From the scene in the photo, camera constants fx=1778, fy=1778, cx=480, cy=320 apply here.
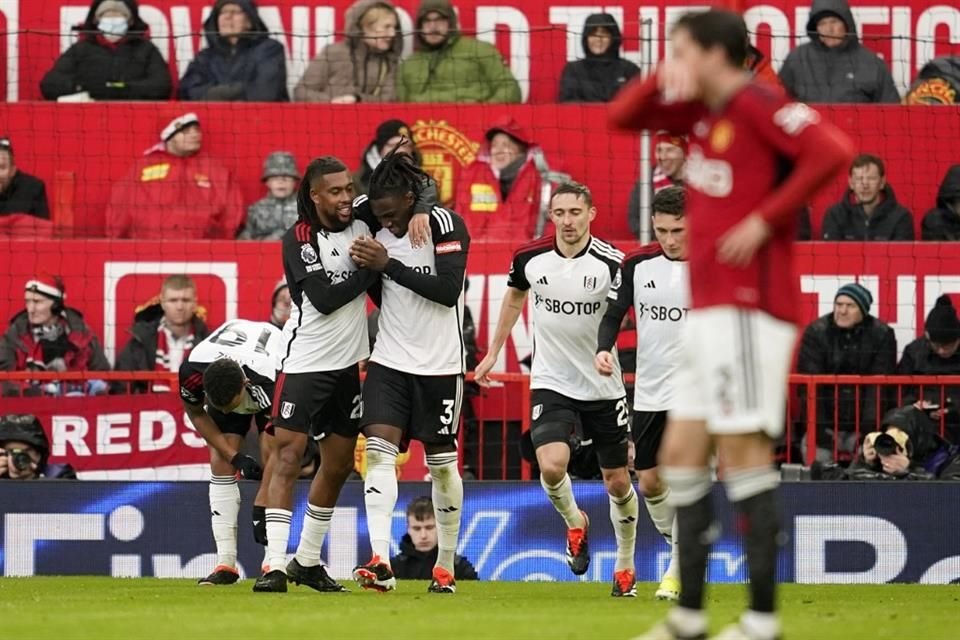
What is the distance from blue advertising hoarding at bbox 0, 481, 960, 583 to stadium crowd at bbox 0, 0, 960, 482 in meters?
0.42

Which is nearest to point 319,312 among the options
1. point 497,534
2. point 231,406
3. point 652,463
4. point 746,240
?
point 231,406

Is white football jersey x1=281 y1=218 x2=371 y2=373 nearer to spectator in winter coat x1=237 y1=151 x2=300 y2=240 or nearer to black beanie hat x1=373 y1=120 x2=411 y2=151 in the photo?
black beanie hat x1=373 y1=120 x2=411 y2=151

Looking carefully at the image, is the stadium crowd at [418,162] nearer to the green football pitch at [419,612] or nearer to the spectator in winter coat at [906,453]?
the spectator in winter coat at [906,453]

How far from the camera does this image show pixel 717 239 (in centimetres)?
607

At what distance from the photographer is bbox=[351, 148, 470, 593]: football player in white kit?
961 cm

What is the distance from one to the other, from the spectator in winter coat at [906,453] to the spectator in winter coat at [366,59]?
19.5ft

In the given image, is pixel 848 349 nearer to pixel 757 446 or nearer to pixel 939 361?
pixel 939 361

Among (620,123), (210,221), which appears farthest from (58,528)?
(620,123)

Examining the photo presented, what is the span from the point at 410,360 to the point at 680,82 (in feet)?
12.9

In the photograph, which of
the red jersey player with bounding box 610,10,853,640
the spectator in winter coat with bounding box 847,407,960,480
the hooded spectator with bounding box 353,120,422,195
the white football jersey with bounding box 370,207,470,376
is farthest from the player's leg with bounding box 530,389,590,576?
the hooded spectator with bounding box 353,120,422,195

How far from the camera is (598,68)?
631 inches

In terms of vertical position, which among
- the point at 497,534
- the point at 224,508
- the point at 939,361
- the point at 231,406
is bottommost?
the point at 497,534

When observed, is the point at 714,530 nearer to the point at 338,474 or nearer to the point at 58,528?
the point at 338,474

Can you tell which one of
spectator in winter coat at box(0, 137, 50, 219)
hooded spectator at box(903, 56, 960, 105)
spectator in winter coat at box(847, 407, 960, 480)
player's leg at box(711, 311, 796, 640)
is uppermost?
hooded spectator at box(903, 56, 960, 105)
